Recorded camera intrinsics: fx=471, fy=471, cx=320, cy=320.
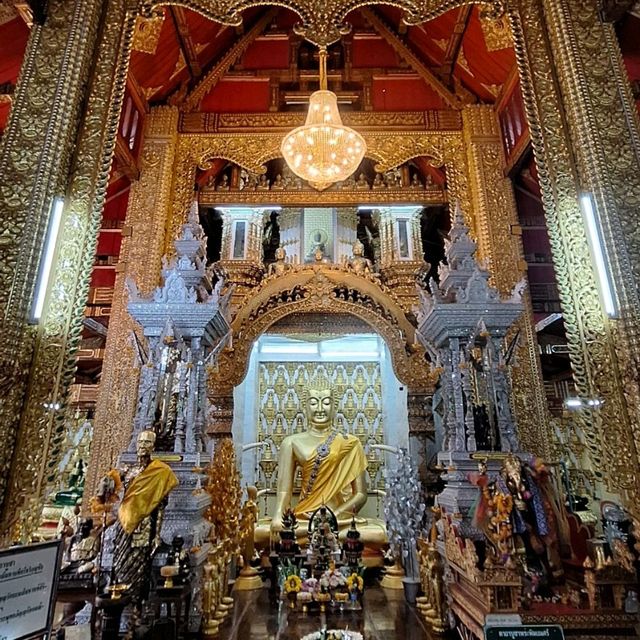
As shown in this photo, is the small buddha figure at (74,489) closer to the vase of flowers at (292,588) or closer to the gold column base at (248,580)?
the gold column base at (248,580)

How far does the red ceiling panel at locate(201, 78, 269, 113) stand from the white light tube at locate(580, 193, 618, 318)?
5267 mm

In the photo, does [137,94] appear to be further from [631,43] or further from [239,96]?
[631,43]

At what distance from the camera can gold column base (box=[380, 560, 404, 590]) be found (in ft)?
16.0

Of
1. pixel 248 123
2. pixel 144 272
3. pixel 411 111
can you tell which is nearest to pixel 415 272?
pixel 411 111

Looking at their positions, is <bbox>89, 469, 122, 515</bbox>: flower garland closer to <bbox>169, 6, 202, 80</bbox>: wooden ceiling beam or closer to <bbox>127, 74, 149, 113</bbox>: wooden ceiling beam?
<bbox>127, 74, 149, 113</bbox>: wooden ceiling beam

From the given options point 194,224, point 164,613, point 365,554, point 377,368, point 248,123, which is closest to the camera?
point 164,613

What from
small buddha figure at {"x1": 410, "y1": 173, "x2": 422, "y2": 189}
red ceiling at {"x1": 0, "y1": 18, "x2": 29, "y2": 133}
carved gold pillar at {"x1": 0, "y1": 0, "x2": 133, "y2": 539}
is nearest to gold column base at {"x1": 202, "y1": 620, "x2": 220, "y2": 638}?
carved gold pillar at {"x1": 0, "y1": 0, "x2": 133, "y2": 539}

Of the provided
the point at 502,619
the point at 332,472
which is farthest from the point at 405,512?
the point at 502,619

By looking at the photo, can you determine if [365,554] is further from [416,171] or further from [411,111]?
[411,111]

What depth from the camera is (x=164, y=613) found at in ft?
10.2

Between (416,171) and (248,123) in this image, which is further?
(416,171)

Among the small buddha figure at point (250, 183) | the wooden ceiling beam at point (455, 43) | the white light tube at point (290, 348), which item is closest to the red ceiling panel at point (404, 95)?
the wooden ceiling beam at point (455, 43)

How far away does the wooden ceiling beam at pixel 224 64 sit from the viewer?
6.95 m

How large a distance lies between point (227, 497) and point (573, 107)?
4.51 metres
